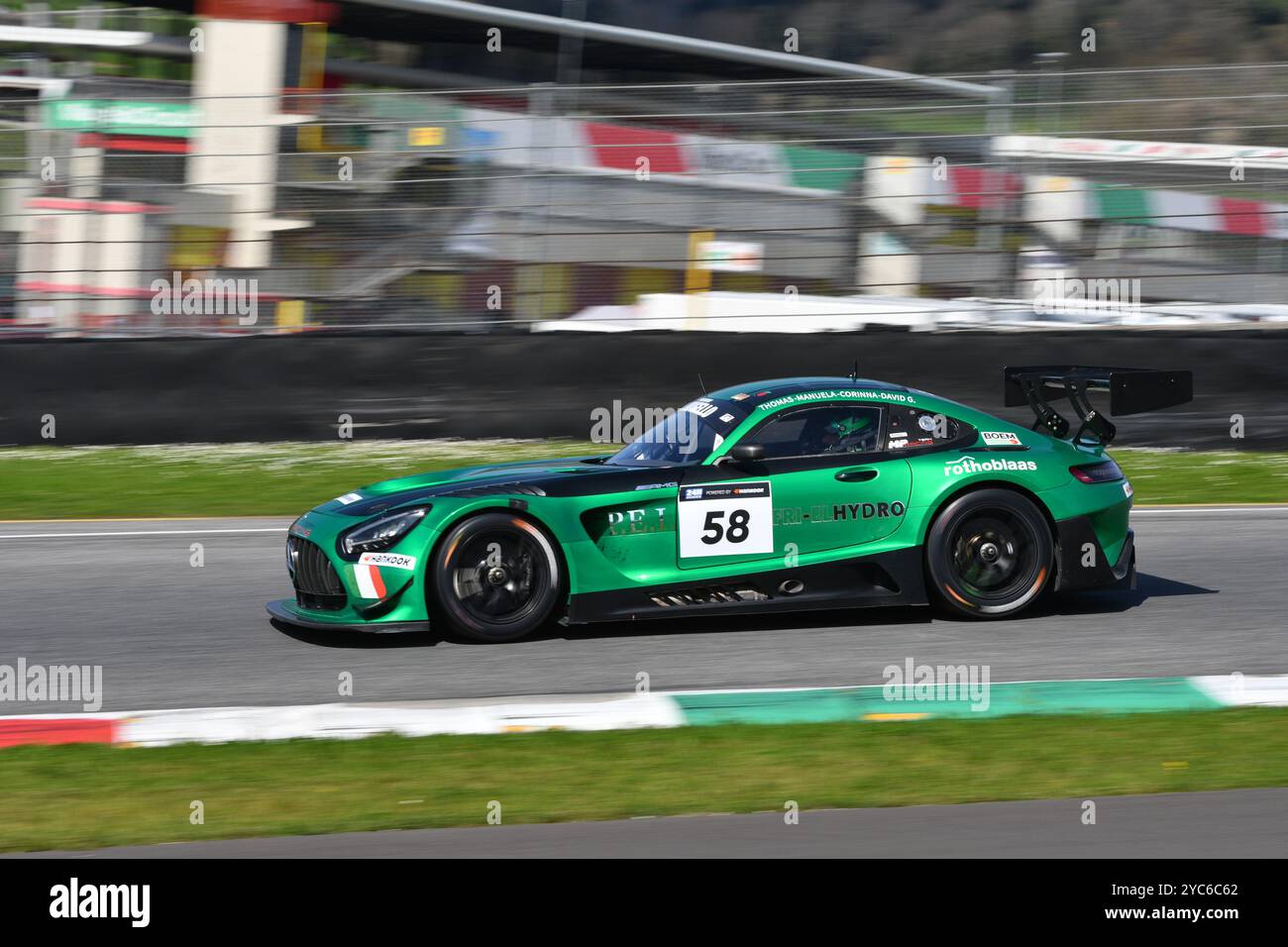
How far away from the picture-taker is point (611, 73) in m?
17.1

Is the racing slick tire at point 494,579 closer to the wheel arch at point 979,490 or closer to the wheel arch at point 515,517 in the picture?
the wheel arch at point 515,517

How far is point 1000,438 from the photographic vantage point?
795 cm

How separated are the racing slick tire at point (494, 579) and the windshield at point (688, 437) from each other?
2.52 ft

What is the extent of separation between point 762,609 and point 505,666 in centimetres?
131

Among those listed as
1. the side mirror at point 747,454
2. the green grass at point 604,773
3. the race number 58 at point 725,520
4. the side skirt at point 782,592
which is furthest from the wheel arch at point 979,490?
the green grass at point 604,773

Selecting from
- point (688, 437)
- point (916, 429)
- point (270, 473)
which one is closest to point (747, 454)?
point (688, 437)

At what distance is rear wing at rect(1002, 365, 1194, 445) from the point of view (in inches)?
307

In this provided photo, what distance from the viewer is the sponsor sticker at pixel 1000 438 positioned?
792cm

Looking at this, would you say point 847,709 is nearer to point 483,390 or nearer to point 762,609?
point 762,609

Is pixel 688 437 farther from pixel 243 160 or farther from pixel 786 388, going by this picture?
pixel 243 160

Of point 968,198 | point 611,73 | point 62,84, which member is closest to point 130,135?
point 62,84

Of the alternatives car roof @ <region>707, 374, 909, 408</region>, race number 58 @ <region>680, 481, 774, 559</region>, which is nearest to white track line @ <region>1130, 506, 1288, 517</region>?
car roof @ <region>707, 374, 909, 408</region>

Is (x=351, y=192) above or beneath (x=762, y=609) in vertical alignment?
above

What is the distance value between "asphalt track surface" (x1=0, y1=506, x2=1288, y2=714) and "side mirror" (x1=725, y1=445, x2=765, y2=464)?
34.5 inches
